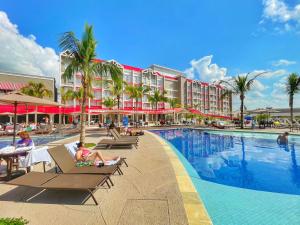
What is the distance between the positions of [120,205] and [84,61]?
23.9 feet

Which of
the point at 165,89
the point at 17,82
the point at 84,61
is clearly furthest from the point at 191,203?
the point at 165,89

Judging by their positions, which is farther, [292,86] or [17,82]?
[17,82]

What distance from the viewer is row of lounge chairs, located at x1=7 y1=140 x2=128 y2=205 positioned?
362 cm

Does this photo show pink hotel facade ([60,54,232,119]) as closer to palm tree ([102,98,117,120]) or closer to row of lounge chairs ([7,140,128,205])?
palm tree ([102,98,117,120])

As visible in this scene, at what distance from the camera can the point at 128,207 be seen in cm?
352

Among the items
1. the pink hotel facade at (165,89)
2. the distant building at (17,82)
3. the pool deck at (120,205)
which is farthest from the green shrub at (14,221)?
the distant building at (17,82)

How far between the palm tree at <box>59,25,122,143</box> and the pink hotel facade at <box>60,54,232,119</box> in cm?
2559

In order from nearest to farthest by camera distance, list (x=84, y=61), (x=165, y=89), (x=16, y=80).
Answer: (x=84, y=61) < (x=16, y=80) < (x=165, y=89)

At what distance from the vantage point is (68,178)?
4.11m

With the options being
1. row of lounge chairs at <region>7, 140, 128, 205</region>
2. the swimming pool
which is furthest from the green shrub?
the swimming pool

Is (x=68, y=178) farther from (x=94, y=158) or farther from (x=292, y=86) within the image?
(x=292, y=86)

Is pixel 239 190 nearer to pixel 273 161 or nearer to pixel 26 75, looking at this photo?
pixel 273 161

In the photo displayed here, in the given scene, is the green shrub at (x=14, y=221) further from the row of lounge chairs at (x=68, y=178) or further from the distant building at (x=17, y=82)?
the distant building at (x=17, y=82)

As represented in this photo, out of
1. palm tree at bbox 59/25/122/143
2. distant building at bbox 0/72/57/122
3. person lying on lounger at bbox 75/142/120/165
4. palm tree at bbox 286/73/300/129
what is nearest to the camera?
person lying on lounger at bbox 75/142/120/165
